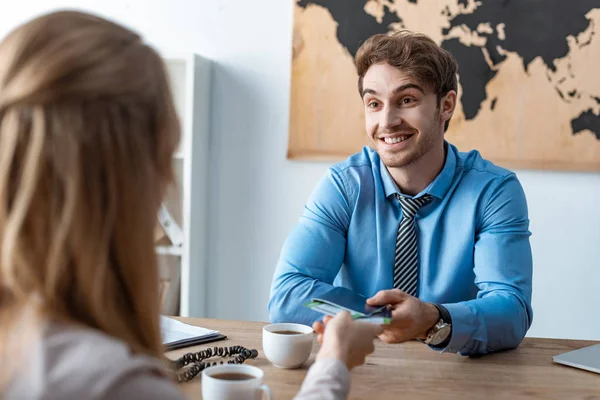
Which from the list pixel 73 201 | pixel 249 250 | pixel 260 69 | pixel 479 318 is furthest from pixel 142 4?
pixel 73 201

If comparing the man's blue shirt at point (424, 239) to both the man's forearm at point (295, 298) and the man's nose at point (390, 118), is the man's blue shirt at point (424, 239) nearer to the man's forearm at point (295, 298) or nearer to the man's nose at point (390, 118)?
the man's forearm at point (295, 298)

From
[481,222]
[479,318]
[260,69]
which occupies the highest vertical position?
[260,69]

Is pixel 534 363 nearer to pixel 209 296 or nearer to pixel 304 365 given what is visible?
pixel 304 365

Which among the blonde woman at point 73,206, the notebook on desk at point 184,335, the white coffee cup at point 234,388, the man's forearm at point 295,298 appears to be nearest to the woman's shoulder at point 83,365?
the blonde woman at point 73,206

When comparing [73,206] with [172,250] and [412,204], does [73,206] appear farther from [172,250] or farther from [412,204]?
[172,250]

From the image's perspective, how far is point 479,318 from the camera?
1536 mm

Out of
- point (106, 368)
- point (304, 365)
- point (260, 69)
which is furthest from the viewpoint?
point (260, 69)

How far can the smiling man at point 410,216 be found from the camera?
175cm

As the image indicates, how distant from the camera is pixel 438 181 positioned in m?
1.94

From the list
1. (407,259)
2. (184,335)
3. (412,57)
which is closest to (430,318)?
(407,259)

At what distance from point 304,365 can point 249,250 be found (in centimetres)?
181

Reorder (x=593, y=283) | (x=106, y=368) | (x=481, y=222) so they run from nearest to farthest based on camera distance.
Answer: (x=106, y=368) → (x=481, y=222) → (x=593, y=283)

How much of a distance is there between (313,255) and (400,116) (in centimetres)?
51

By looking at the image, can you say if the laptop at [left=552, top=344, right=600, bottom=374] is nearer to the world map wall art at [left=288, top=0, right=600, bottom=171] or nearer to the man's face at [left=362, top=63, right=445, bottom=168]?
the man's face at [left=362, top=63, right=445, bottom=168]
